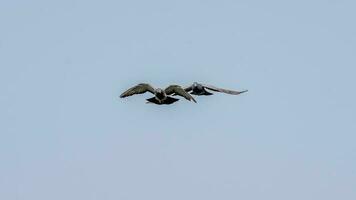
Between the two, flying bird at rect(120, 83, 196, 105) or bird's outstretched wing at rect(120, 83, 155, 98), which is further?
bird's outstretched wing at rect(120, 83, 155, 98)

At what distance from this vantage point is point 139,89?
16175cm

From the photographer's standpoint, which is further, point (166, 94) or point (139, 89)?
point (139, 89)

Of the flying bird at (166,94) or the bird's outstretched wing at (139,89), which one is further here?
the bird's outstretched wing at (139,89)

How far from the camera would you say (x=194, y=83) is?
529 ft

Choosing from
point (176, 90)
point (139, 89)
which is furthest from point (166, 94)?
point (139, 89)

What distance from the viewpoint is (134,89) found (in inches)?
6393

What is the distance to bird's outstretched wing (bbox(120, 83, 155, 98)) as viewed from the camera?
160 metres

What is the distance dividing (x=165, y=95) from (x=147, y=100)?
200cm

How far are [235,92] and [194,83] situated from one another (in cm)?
459

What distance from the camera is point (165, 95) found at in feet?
518

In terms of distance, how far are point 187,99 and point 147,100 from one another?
450cm

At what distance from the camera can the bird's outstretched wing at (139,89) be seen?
6295 inches

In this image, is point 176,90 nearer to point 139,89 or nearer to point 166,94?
point 166,94

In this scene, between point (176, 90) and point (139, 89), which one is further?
point (139, 89)
